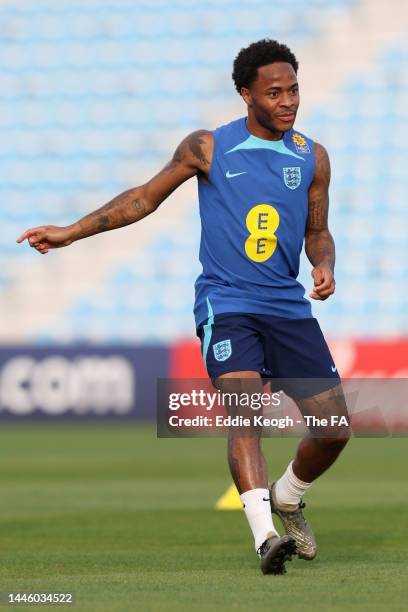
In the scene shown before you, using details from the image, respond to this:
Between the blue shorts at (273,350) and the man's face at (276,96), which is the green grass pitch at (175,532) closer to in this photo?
the blue shorts at (273,350)

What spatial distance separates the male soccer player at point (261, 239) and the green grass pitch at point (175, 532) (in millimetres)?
598

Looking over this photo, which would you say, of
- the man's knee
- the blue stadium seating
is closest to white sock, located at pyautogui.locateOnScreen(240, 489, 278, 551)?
the man's knee

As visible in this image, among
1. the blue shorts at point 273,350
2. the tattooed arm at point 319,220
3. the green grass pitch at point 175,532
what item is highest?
the tattooed arm at point 319,220

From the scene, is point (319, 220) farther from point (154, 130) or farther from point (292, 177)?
point (154, 130)

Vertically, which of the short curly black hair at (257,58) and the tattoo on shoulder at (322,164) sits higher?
the short curly black hair at (257,58)

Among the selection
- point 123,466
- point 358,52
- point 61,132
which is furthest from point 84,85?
point 123,466

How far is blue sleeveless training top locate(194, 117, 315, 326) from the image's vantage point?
6.05 meters

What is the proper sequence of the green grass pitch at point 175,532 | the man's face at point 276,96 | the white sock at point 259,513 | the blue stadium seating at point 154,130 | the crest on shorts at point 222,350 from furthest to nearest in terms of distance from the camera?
the blue stadium seating at point 154,130
the man's face at point 276,96
the crest on shorts at point 222,350
the white sock at point 259,513
the green grass pitch at point 175,532

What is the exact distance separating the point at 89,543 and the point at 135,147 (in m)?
17.0

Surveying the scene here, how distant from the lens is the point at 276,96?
604cm

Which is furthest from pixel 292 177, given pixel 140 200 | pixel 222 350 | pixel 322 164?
pixel 222 350

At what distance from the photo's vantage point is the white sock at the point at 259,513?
18.5 ft

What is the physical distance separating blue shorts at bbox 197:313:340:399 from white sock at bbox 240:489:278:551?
1.73 ft

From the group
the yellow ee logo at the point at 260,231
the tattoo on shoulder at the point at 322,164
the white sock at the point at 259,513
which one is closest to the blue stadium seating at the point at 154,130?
the tattoo on shoulder at the point at 322,164
